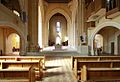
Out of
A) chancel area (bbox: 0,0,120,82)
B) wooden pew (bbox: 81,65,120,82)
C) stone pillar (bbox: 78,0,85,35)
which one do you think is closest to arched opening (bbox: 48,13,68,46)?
chancel area (bbox: 0,0,120,82)

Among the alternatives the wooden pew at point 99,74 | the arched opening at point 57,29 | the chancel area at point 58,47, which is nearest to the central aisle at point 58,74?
the chancel area at point 58,47

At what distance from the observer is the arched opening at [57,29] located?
135 ft

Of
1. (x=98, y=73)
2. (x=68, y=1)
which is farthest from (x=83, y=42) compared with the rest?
(x=68, y=1)

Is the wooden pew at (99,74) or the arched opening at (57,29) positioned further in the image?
the arched opening at (57,29)

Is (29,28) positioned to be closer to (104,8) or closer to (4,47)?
(4,47)

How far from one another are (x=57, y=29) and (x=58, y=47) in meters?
14.9

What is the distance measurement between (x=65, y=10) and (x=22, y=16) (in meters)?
16.4

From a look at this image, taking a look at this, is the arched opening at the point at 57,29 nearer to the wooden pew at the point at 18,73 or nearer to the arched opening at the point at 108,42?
the arched opening at the point at 108,42

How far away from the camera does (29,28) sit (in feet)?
67.3

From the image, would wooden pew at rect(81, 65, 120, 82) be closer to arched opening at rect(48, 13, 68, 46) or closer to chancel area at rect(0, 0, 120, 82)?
chancel area at rect(0, 0, 120, 82)

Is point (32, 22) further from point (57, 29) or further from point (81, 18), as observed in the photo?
point (57, 29)

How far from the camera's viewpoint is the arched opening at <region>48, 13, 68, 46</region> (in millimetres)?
41156

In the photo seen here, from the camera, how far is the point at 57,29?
41.3 m

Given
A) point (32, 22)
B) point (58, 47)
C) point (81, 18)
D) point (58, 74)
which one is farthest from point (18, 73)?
point (58, 47)
